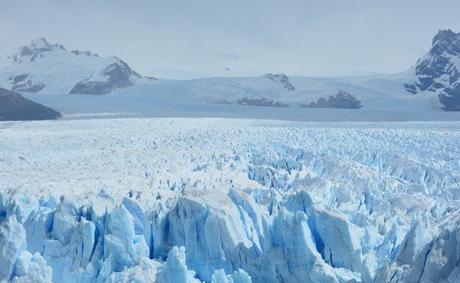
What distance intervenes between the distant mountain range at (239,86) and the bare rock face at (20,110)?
150 inches

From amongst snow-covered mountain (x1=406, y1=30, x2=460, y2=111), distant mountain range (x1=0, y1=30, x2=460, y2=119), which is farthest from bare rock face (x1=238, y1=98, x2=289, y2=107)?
snow-covered mountain (x1=406, y1=30, x2=460, y2=111)

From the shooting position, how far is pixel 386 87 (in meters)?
46.5

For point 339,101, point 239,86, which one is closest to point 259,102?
point 239,86

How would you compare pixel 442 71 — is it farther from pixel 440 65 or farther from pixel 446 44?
pixel 446 44

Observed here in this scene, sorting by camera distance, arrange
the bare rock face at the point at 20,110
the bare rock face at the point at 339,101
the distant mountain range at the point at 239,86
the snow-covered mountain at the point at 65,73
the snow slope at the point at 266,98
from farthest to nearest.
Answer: the snow-covered mountain at the point at 65,73 < the bare rock face at the point at 339,101 < the distant mountain range at the point at 239,86 < the snow slope at the point at 266,98 < the bare rock face at the point at 20,110

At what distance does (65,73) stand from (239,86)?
16.5 meters

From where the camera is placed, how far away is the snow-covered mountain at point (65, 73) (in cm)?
5016

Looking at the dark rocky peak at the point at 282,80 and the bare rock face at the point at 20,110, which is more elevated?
the dark rocky peak at the point at 282,80

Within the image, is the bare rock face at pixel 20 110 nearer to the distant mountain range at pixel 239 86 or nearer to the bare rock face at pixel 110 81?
the distant mountain range at pixel 239 86

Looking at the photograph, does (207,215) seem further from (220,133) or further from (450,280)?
(220,133)

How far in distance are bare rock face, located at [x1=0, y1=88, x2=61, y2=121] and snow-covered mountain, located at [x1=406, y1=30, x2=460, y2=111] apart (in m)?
29.3

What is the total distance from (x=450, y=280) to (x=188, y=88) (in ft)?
115

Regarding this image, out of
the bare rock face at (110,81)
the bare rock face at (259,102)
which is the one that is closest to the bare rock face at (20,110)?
the bare rock face at (259,102)

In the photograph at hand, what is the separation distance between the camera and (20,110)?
25219mm
